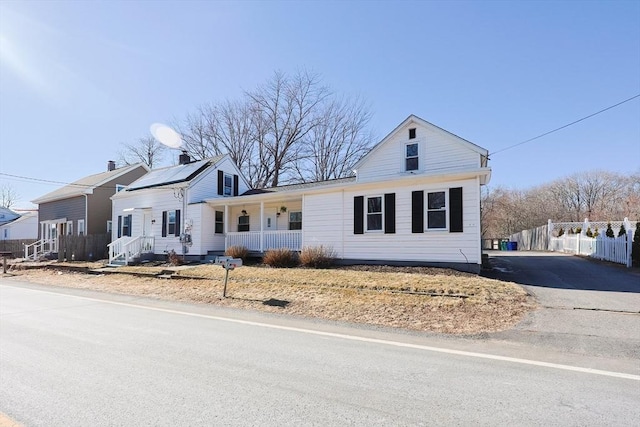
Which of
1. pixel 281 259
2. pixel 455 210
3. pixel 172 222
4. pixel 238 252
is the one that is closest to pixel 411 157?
pixel 455 210

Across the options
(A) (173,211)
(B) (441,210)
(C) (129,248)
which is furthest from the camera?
(A) (173,211)

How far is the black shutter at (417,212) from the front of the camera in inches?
534

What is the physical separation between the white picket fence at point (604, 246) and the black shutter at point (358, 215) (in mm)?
10193

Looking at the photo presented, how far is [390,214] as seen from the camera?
46.9ft

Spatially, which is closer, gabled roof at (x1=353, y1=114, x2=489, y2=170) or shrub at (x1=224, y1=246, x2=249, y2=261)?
gabled roof at (x1=353, y1=114, x2=489, y2=170)

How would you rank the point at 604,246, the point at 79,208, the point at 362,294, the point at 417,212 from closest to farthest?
the point at 362,294 → the point at 417,212 → the point at 604,246 → the point at 79,208

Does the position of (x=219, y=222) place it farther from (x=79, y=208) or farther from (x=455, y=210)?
(x=79, y=208)

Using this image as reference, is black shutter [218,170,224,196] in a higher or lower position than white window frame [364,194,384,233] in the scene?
higher

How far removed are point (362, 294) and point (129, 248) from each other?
50.6 ft

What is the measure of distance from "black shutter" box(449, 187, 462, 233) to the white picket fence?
24.1ft

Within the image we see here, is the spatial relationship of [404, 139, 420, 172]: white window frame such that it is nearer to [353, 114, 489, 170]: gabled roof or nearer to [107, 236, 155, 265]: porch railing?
[353, 114, 489, 170]: gabled roof

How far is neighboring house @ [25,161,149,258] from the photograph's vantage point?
87.6 ft

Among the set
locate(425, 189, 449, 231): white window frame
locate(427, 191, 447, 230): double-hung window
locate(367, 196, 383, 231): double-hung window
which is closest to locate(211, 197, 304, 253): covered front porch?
locate(367, 196, 383, 231): double-hung window

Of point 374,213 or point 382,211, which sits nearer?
point 382,211
